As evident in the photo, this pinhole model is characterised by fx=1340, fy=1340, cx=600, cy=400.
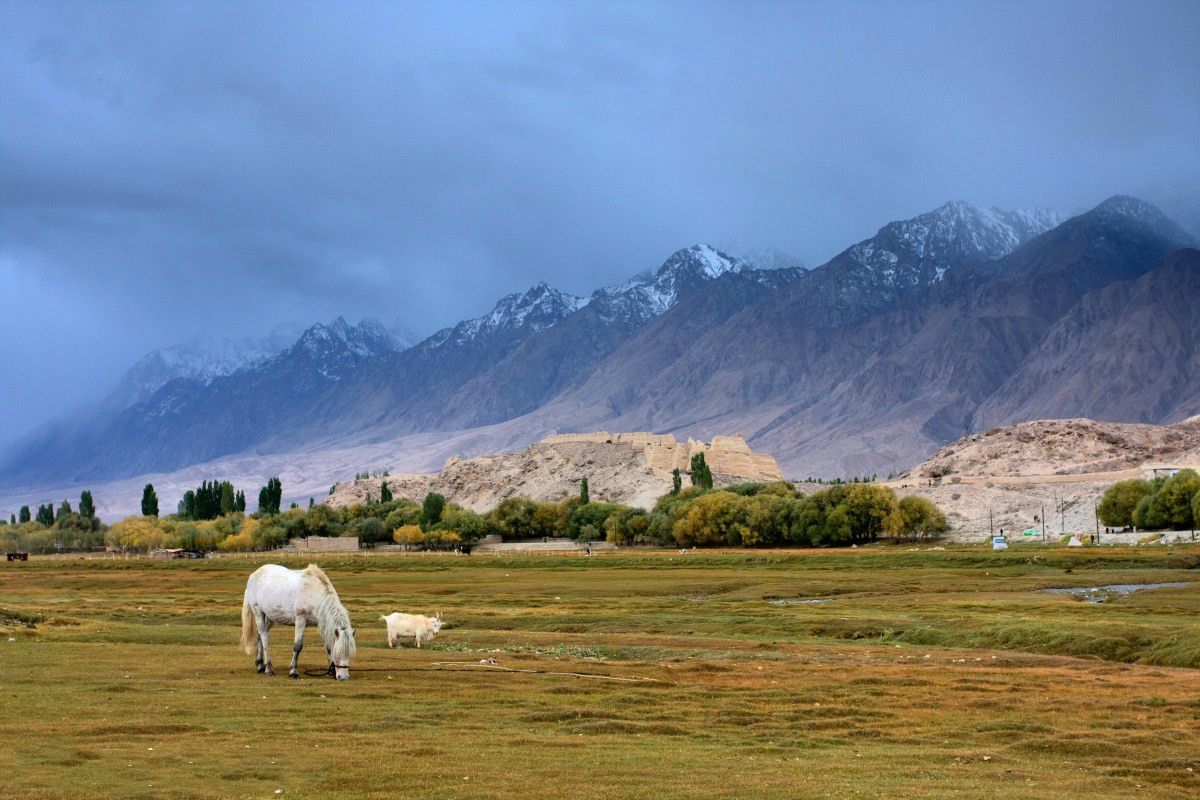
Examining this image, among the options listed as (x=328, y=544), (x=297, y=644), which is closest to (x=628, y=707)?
(x=297, y=644)

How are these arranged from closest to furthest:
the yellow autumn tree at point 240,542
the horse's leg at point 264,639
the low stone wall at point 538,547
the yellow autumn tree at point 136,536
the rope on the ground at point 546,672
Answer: the horse's leg at point 264,639 → the rope on the ground at point 546,672 → the low stone wall at point 538,547 → the yellow autumn tree at point 240,542 → the yellow autumn tree at point 136,536

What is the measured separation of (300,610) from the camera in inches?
1209

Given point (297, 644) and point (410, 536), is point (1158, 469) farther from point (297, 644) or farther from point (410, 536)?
point (297, 644)

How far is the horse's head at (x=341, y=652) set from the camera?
3041cm

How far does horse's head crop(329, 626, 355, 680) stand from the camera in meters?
30.4

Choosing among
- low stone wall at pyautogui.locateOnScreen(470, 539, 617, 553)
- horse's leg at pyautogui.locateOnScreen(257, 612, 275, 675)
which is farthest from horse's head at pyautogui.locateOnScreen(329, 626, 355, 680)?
low stone wall at pyautogui.locateOnScreen(470, 539, 617, 553)

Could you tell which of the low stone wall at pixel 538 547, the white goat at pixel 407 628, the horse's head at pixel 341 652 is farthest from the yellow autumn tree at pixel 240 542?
→ the horse's head at pixel 341 652

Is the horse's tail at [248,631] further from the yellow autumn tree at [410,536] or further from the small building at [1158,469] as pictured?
the small building at [1158,469]

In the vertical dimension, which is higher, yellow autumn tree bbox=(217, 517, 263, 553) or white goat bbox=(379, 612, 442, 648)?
yellow autumn tree bbox=(217, 517, 263, 553)

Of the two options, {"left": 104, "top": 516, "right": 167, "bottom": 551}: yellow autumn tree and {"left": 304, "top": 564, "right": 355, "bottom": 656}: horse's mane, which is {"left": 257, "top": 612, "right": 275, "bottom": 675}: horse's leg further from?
{"left": 104, "top": 516, "right": 167, "bottom": 551}: yellow autumn tree

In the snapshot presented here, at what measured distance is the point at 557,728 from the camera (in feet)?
82.5

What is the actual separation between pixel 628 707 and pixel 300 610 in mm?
8126

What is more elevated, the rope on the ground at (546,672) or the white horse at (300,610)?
the white horse at (300,610)

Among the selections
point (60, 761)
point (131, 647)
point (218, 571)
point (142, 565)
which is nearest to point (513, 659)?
point (131, 647)
